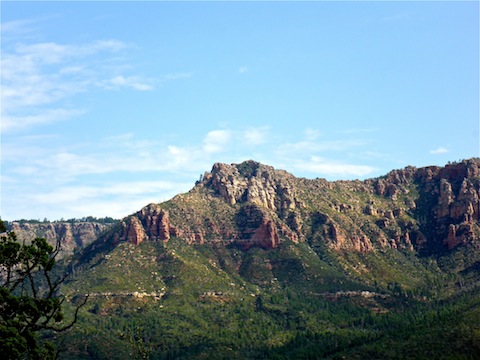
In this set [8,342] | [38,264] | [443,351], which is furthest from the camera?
[443,351]

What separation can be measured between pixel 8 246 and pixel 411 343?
15296cm

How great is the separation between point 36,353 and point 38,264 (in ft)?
33.4

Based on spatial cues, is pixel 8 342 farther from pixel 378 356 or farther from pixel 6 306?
pixel 378 356

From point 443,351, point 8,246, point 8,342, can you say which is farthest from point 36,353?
point 443,351

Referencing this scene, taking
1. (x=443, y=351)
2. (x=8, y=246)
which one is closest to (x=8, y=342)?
(x=8, y=246)

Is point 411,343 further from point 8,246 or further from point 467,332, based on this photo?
point 8,246

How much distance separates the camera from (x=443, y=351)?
7298 inches

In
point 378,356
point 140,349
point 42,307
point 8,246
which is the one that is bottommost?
point 378,356

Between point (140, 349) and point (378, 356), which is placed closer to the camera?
point (140, 349)

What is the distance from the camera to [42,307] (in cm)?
6581

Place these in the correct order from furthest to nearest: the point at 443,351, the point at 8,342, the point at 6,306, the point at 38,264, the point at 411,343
Result: 1. the point at 411,343
2. the point at 443,351
3. the point at 38,264
4. the point at 6,306
5. the point at 8,342

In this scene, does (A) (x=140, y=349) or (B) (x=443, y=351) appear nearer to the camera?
(A) (x=140, y=349)

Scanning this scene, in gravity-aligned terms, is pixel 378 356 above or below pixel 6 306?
below

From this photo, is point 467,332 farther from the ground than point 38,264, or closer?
closer
